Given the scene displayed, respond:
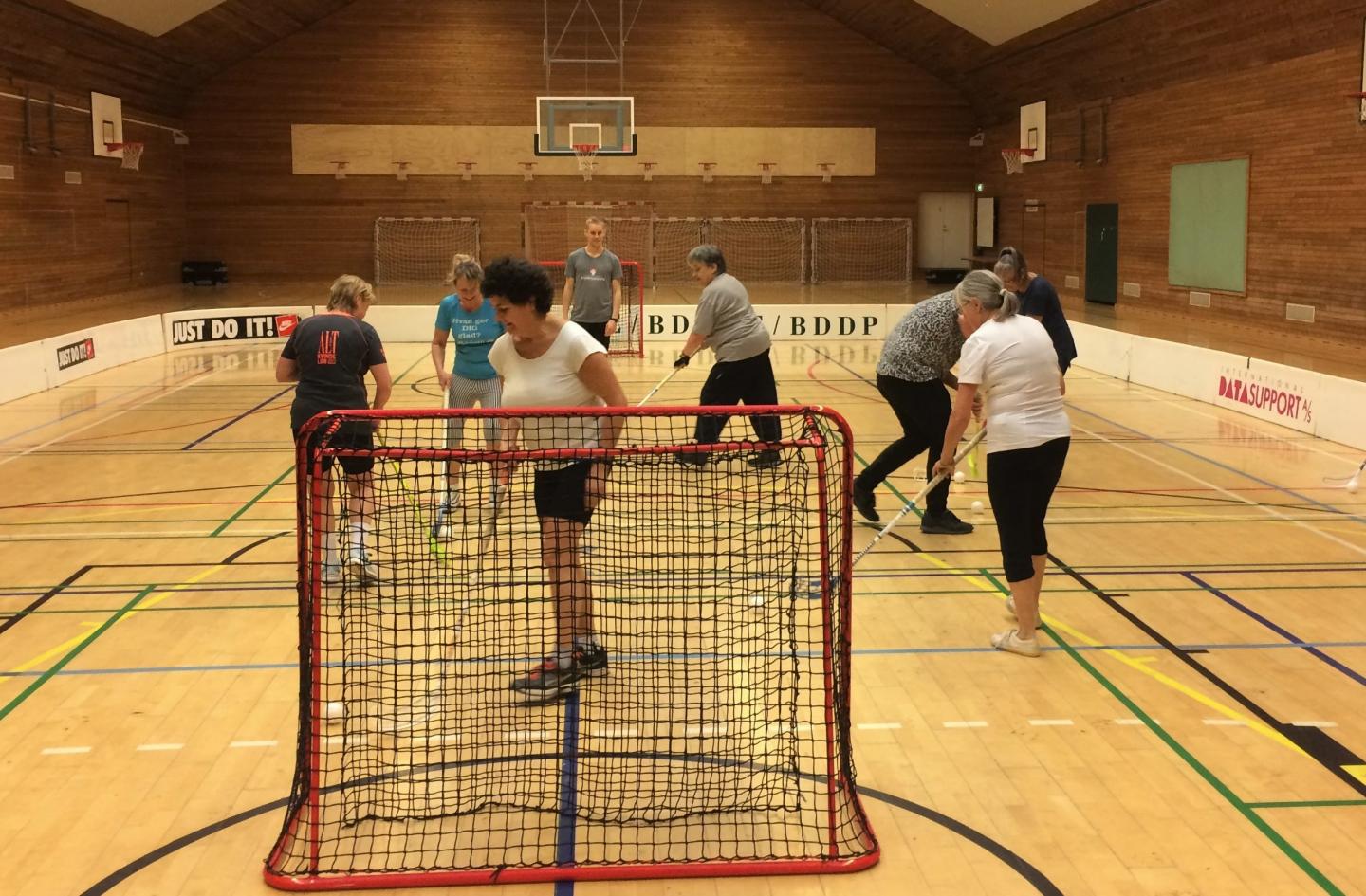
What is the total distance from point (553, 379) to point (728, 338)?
4.37 metres

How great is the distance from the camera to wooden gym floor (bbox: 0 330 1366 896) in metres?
3.90

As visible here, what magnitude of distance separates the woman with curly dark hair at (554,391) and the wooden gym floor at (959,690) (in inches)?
49.7

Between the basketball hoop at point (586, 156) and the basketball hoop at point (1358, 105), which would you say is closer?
the basketball hoop at point (1358, 105)

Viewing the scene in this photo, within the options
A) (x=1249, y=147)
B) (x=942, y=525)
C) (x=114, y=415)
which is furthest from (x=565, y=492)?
(x=1249, y=147)

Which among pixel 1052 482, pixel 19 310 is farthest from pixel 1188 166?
pixel 19 310

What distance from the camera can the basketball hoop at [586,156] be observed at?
72.7ft

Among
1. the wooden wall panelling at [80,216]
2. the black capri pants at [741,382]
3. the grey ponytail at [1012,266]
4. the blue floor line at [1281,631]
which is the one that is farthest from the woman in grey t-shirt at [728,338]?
the wooden wall panelling at [80,216]

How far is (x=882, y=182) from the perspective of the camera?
26.1m

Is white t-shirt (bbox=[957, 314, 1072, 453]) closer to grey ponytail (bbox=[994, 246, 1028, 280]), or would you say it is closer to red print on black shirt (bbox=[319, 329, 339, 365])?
grey ponytail (bbox=[994, 246, 1028, 280])

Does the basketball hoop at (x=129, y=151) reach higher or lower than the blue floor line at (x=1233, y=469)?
higher

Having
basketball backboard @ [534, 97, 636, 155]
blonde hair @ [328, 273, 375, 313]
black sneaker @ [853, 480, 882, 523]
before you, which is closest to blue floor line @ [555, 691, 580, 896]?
blonde hair @ [328, 273, 375, 313]

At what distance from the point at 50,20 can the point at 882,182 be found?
49.4 ft

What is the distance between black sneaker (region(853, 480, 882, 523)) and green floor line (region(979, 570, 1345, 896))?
1.94m

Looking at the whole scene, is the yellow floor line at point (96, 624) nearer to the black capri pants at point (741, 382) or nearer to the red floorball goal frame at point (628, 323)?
the black capri pants at point (741, 382)
